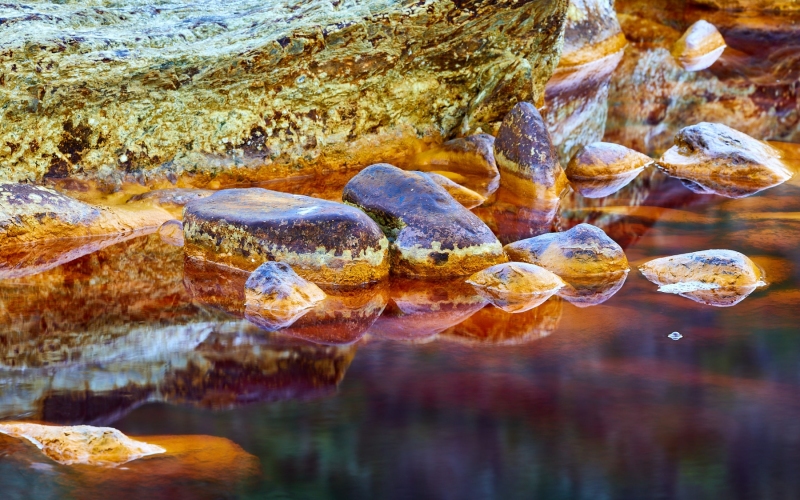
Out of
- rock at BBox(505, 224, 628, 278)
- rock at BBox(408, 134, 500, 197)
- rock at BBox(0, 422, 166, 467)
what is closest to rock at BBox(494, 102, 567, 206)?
rock at BBox(408, 134, 500, 197)

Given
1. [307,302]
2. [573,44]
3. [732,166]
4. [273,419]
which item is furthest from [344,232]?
[573,44]

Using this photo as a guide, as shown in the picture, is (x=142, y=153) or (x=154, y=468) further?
(x=142, y=153)

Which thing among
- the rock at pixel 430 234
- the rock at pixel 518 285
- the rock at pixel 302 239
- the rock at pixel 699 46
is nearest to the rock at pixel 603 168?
the rock at pixel 430 234

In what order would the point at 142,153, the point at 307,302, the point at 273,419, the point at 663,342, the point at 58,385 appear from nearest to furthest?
the point at 273,419, the point at 58,385, the point at 663,342, the point at 307,302, the point at 142,153

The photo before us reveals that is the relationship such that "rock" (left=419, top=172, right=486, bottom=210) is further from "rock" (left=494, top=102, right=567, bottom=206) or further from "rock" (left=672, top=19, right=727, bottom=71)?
"rock" (left=672, top=19, right=727, bottom=71)

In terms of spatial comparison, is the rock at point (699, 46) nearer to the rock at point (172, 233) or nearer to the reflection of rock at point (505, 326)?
the rock at point (172, 233)

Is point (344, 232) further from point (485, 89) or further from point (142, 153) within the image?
point (485, 89)

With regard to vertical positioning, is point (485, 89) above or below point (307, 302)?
above
